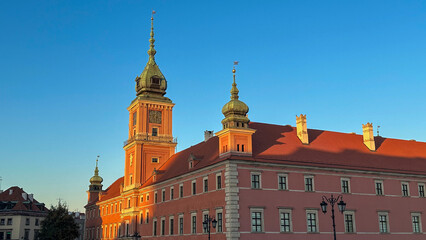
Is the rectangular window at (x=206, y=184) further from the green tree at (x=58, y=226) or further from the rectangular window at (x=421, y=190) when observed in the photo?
the green tree at (x=58, y=226)

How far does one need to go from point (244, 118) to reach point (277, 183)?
6.41m

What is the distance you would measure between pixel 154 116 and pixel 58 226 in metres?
18.5

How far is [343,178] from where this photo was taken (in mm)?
44375

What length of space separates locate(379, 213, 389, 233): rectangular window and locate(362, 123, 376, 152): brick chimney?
24.4 ft

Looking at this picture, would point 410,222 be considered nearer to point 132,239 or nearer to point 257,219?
point 257,219

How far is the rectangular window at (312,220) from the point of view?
136ft

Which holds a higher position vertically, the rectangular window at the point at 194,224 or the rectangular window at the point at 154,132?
the rectangular window at the point at 154,132

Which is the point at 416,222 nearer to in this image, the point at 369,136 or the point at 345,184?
the point at 345,184

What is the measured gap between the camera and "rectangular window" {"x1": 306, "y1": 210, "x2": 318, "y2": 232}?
41.6m

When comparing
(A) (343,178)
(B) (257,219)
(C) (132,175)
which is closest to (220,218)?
(B) (257,219)

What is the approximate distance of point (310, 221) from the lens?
4178 centimetres

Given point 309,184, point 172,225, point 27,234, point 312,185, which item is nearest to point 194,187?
point 172,225

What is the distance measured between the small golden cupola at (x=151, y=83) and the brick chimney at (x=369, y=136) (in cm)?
2594

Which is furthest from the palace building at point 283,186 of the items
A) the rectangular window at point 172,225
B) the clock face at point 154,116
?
the clock face at point 154,116
